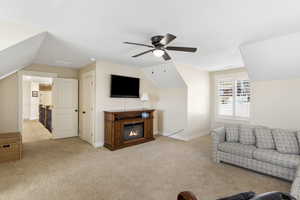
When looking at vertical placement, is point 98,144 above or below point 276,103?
below

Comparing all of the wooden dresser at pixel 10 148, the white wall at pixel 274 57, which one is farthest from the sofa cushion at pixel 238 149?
the wooden dresser at pixel 10 148

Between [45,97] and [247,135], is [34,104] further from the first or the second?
[247,135]

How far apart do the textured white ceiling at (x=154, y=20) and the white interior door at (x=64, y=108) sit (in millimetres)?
2203

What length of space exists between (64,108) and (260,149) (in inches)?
219

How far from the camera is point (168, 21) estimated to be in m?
2.16

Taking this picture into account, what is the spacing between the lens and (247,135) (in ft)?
10.5

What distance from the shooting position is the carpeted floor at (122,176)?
2.23m

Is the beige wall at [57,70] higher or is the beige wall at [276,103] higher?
the beige wall at [57,70]

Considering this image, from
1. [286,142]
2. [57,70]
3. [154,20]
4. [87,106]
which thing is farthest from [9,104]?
[286,142]

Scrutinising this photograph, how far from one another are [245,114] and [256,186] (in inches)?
130

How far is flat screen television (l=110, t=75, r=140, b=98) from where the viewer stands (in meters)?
4.54

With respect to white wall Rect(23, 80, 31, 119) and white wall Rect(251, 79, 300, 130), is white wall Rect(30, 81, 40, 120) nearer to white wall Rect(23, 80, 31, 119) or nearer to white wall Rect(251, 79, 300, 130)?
white wall Rect(23, 80, 31, 119)

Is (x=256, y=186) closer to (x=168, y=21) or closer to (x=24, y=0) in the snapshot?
(x=168, y=21)

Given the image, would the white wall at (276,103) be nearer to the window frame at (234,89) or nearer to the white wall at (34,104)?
the window frame at (234,89)
